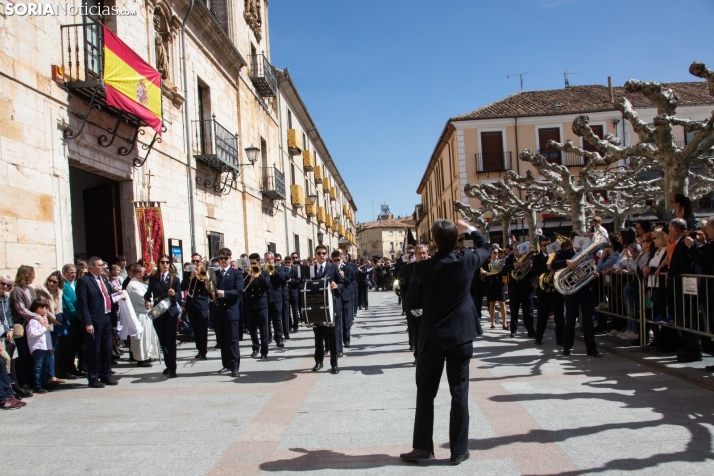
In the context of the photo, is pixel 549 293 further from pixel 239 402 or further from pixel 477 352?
pixel 239 402

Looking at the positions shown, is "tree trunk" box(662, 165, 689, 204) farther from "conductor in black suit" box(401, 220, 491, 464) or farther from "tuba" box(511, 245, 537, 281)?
"conductor in black suit" box(401, 220, 491, 464)

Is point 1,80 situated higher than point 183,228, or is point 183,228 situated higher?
point 1,80

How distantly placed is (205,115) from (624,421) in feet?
46.4

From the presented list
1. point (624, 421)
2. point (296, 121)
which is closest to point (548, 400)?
point (624, 421)

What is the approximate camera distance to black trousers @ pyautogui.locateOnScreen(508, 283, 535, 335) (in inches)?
427

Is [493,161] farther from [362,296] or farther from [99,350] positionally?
[99,350]

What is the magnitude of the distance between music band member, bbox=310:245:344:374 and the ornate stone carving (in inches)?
625

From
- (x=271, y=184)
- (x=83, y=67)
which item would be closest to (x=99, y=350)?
(x=83, y=67)

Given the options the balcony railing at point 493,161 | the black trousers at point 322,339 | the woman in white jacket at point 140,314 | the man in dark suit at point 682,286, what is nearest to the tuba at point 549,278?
the man in dark suit at point 682,286

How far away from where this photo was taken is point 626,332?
30.8ft

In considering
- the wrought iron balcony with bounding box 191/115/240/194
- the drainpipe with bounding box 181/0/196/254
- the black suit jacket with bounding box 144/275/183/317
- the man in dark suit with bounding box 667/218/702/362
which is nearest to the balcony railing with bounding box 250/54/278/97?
the wrought iron balcony with bounding box 191/115/240/194

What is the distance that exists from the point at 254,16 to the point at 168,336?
1838 centimetres

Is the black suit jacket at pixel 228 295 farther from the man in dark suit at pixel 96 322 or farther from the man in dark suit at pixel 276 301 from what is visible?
the man in dark suit at pixel 276 301

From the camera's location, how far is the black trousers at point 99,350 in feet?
25.2
